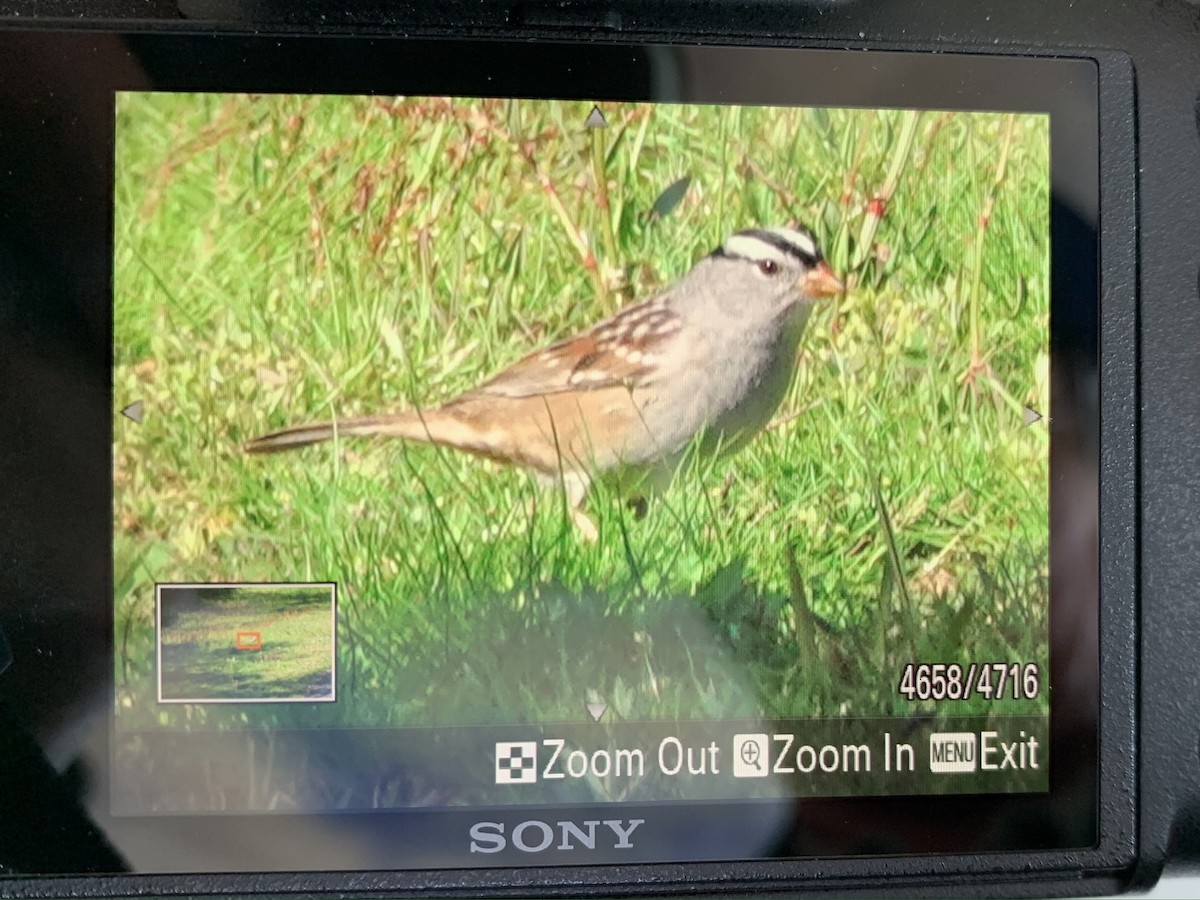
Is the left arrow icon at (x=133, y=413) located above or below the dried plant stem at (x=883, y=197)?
below

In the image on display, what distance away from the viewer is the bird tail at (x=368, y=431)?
0.57 meters

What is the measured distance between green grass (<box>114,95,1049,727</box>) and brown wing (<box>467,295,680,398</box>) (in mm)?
10

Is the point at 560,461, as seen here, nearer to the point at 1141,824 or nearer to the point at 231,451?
the point at 231,451

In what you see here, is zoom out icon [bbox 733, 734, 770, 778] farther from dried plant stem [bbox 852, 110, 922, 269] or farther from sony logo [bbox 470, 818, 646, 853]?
dried plant stem [bbox 852, 110, 922, 269]

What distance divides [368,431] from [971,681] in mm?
398

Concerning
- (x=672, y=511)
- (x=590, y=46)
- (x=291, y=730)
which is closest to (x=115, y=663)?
(x=291, y=730)

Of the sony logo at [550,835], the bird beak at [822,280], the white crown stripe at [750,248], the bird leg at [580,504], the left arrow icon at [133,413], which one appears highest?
the white crown stripe at [750,248]

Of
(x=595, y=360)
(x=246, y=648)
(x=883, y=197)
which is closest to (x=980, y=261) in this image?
(x=883, y=197)

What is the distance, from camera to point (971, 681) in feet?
1.97

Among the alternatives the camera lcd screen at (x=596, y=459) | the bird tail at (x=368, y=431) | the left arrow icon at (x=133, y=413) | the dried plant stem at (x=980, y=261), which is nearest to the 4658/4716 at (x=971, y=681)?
the camera lcd screen at (x=596, y=459)

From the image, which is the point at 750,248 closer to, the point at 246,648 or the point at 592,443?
the point at 592,443

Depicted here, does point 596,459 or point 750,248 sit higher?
point 750,248

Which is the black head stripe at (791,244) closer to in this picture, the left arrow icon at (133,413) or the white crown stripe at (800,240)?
the white crown stripe at (800,240)

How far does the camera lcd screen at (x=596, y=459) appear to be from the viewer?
1.88 ft
